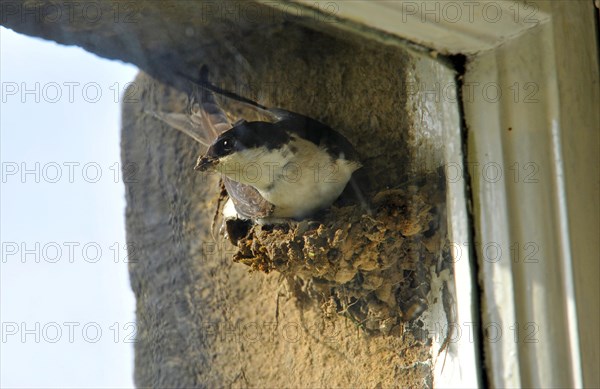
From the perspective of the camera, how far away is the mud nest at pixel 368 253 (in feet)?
5.82

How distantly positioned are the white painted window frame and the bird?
61 centimetres

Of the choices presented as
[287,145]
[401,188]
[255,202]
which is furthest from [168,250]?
[401,188]

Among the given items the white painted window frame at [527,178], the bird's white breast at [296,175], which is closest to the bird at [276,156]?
the bird's white breast at [296,175]

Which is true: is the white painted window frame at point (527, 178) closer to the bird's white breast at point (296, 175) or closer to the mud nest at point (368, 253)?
the mud nest at point (368, 253)

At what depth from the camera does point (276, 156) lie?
7.00 ft

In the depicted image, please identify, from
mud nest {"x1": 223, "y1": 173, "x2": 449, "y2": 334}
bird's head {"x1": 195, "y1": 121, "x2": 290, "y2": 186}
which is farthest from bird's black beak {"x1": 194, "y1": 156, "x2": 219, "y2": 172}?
mud nest {"x1": 223, "y1": 173, "x2": 449, "y2": 334}

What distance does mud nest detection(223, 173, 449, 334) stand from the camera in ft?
5.82

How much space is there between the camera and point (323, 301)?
209cm

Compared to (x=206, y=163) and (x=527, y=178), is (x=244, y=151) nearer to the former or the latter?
(x=206, y=163)

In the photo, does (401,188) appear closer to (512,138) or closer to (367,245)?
(367,245)

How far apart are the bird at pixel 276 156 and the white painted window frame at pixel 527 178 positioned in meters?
0.61

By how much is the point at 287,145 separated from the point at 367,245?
0.38 m

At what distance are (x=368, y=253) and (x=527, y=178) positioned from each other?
0.61 metres

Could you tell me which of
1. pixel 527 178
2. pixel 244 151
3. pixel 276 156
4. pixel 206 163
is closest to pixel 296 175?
pixel 276 156
